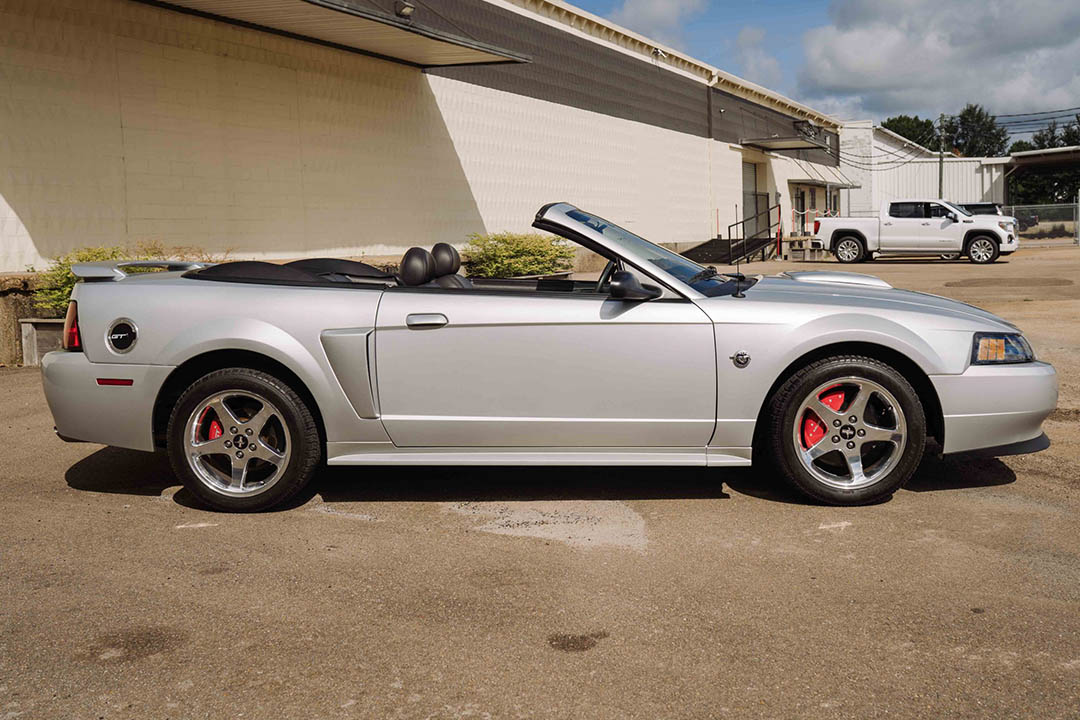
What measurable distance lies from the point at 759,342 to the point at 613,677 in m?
2.13

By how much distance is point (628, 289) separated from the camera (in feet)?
15.7

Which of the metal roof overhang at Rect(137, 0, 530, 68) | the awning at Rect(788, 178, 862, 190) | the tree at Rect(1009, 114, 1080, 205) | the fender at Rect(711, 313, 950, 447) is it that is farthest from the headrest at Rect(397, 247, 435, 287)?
the tree at Rect(1009, 114, 1080, 205)

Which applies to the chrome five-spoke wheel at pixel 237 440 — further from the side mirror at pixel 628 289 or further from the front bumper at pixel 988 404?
the front bumper at pixel 988 404

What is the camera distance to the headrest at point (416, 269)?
516cm

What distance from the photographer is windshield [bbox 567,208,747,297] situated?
16.7ft

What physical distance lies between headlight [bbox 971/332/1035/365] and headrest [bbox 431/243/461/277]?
2716mm

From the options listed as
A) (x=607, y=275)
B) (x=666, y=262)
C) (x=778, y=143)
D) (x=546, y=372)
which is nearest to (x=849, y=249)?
(x=778, y=143)

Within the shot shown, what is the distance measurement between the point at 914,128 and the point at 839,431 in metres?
139

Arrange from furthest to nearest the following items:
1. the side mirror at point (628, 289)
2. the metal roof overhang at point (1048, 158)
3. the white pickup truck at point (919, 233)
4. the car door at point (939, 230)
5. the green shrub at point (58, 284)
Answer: the metal roof overhang at point (1048, 158) < the car door at point (939, 230) < the white pickup truck at point (919, 233) < the green shrub at point (58, 284) < the side mirror at point (628, 289)

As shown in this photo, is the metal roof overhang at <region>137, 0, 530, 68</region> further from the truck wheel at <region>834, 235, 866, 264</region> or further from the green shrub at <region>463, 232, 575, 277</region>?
the truck wheel at <region>834, 235, 866, 264</region>

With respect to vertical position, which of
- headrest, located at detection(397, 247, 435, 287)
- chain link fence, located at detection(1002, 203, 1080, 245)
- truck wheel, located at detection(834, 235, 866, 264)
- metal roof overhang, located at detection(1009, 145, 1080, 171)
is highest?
metal roof overhang, located at detection(1009, 145, 1080, 171)

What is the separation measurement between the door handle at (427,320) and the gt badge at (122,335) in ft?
4.57

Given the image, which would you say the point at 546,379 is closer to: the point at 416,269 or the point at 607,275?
the point at 607,275

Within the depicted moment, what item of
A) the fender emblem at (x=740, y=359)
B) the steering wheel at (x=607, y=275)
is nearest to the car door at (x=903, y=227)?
the steering wheel at (x=607, y=275)
